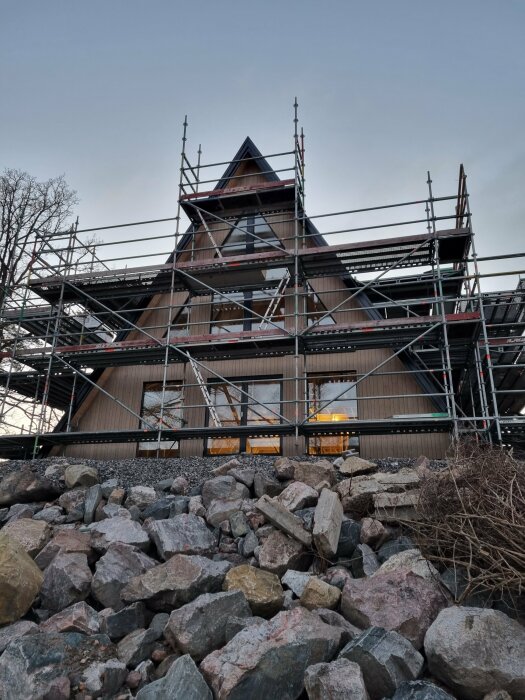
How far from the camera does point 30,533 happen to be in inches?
303

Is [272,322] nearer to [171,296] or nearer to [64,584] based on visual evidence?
[171,296]

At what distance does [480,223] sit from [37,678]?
17.9 metres

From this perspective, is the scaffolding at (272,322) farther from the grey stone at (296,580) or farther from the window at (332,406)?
the grey stone at (296,580)

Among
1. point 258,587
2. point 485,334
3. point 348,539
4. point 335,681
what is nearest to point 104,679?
point 258,587

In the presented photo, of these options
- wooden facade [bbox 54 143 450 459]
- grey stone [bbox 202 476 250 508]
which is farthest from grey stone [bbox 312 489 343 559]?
wooden facade [bbox 54 143 450 459]

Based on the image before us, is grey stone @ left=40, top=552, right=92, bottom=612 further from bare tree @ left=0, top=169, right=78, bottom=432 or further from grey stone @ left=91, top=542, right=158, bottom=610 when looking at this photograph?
bare tree @ left=0, top=169, right=78, bottom=432

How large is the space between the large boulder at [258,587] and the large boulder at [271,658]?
0.61 meters

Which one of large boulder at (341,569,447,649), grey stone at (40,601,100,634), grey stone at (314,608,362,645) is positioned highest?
large boulder at (341,569,447,649)

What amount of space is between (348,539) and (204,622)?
7.53ft

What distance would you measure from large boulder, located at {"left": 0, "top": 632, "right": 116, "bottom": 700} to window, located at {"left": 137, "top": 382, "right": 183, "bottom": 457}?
324 inches

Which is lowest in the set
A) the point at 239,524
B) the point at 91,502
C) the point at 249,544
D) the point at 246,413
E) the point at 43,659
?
the point at 43,659

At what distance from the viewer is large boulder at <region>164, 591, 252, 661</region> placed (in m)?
5.23

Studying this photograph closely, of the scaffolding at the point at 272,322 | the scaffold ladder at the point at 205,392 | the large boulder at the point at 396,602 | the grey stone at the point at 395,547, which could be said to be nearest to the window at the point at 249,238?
the scaffolding at the point at 272,322

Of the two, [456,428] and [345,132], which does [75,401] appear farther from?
[345,132]
